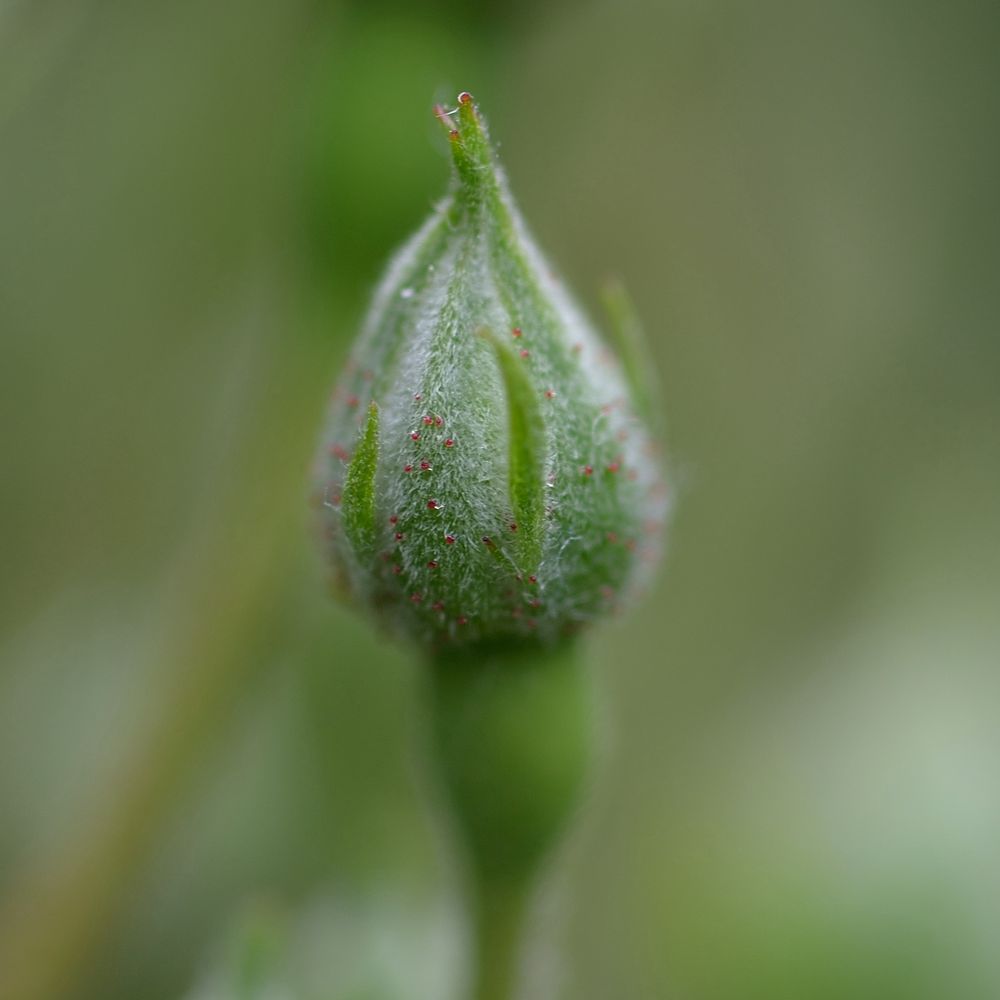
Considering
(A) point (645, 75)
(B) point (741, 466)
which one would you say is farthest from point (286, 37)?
(B) point (741, 466)

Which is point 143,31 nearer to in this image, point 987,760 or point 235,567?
point 235,567

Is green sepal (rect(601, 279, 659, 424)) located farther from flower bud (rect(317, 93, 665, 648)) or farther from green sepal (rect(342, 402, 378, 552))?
green sepal (rect(342, 402, 378, 552))

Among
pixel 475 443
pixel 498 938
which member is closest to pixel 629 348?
pixel 475 443

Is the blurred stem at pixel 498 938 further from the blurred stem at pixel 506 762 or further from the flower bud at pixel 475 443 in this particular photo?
the flower bud at pixel 475 443

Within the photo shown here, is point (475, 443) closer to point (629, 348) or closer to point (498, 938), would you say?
point (629, 348)

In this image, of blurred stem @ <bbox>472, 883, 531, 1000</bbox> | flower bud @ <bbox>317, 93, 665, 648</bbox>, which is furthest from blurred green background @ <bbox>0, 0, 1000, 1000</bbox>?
flower bud @ <bbox>317, 93, 665, 648</bbox>

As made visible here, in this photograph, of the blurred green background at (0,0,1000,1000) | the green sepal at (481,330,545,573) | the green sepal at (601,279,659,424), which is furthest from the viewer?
the blurred green background at (0,0,1000,1000)
